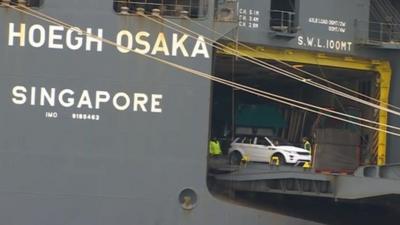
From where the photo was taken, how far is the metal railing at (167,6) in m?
15.3

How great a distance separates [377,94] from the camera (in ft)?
59.5

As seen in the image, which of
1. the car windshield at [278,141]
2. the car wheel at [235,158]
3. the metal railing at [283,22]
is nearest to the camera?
the metal railing at [283,22]

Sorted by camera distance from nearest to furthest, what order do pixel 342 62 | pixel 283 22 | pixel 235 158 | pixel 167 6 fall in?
pixel 167 6 < pixel 283 22 < pixel 342 62 < pixel 235 158

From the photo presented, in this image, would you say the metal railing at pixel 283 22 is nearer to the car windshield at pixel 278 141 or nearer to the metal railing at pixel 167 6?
the metal railing at pixel 167 6

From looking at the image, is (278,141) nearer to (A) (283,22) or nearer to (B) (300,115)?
(B) (300,115)

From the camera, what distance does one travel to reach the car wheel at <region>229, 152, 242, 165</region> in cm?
1762

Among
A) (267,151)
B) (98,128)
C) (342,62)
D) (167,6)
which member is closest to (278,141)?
(267,151)

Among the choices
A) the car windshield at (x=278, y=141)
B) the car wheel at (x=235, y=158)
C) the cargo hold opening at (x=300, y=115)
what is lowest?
the car wheel at (x=235, y=158)

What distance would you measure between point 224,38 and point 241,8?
116 cm

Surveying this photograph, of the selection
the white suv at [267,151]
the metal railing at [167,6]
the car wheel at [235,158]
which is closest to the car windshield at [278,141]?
the white suv at [267,151]

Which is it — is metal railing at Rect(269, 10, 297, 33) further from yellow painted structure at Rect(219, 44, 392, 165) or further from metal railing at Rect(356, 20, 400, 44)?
metal railing at Rect(356, 20, 400, 44)

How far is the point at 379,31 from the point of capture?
17.8 metres

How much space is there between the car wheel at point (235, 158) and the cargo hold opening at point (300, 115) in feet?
0.46

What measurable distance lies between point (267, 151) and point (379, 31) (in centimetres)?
450
